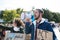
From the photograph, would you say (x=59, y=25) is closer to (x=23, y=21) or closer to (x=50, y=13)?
(x=50, y=13)

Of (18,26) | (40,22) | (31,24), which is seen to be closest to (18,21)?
(18,26)

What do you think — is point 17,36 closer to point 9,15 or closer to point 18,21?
point 18,21

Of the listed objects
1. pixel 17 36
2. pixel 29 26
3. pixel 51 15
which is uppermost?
pixel 51 15

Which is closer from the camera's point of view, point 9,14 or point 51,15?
point 9,14

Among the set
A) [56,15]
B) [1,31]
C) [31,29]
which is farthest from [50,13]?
[1,31]

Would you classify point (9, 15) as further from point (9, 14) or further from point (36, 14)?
point (36, 14)

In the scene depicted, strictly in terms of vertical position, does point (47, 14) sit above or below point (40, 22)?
above

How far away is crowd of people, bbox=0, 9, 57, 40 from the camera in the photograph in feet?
7.23

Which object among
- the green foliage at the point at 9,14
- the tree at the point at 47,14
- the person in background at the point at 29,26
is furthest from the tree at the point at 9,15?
the tree at the point at 47,14

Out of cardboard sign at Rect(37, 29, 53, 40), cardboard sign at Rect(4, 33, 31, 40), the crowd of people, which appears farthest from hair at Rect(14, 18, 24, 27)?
cardboard sign at Rect(37, 29, 53, 40)

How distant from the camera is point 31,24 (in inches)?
88.0

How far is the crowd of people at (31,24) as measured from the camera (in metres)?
2.20

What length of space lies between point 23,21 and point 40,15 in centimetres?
24

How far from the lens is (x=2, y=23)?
217cm
